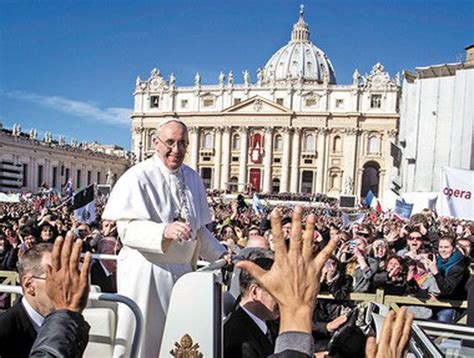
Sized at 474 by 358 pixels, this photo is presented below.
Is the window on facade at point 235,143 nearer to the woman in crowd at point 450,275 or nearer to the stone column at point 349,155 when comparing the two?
the stone column at point 349,155

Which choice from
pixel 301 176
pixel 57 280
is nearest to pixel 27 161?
pixel 301 176

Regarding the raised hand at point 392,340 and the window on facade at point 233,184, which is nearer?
the raised hand at point 392,340

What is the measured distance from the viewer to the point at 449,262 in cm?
559

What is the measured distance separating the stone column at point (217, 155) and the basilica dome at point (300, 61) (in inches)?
986

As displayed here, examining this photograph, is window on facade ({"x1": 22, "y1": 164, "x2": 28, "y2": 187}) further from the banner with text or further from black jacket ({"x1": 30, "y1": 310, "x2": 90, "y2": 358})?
black jacket ({"x1": 30, "y1": 310, "x2": 90, "y2": 358})

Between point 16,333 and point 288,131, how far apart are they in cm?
6755

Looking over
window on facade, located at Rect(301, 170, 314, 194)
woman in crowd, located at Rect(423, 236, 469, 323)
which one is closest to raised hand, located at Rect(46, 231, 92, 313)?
woman in crowd, located at Rect(423, 236, 469, 323)

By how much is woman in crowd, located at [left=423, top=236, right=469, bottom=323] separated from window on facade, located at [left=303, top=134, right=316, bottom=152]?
64401mm

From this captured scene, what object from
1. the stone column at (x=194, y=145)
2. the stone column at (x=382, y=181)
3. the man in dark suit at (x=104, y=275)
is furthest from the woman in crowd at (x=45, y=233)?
the stone column at (x=194, y=145)

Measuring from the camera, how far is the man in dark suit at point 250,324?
7.29ft

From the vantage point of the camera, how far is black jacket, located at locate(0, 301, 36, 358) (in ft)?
7.16

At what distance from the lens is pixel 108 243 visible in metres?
5.62

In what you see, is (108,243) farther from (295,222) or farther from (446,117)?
(446,117)

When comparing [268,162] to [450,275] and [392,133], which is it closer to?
[392,133]
